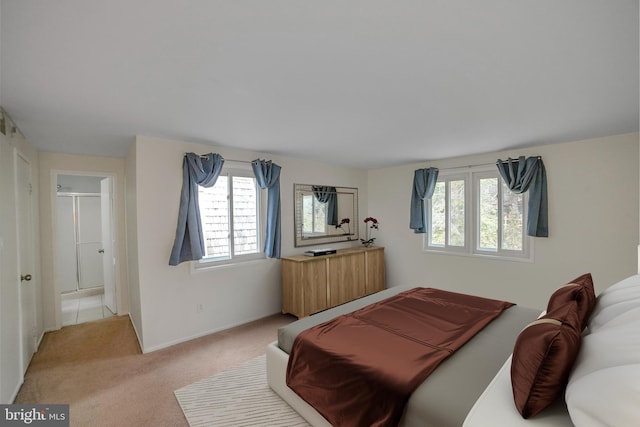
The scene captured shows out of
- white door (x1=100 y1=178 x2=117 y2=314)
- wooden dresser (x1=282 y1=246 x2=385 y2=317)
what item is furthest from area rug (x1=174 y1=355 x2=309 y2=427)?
white door (x1=100 y1=178 x2=117 y2=314)

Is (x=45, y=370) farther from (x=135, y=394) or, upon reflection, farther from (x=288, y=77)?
(x=288, y=77)

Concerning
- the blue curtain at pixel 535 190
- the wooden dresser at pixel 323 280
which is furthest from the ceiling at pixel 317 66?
the wooden dresser at pixel 323 280

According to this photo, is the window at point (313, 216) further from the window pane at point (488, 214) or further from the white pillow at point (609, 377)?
the white pillow at point (609, 377)

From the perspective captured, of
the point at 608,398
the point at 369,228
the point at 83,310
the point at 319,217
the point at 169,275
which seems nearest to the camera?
the point at 608,398

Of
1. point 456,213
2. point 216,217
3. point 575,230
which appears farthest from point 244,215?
point 575,230

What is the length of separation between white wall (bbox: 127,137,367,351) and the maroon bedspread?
1.85m

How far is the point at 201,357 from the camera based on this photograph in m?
2.85

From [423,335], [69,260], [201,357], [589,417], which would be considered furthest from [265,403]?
[69,260]

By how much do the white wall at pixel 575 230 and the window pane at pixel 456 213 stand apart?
0.92 ft

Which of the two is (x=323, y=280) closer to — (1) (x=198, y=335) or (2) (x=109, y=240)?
(1) (x=198, y=335)

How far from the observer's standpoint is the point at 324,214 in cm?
471

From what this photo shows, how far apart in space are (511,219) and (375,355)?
3252 millimetres

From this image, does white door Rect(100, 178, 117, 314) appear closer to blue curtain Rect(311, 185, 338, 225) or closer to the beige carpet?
the beige carpet

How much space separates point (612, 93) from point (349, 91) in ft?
6.17
